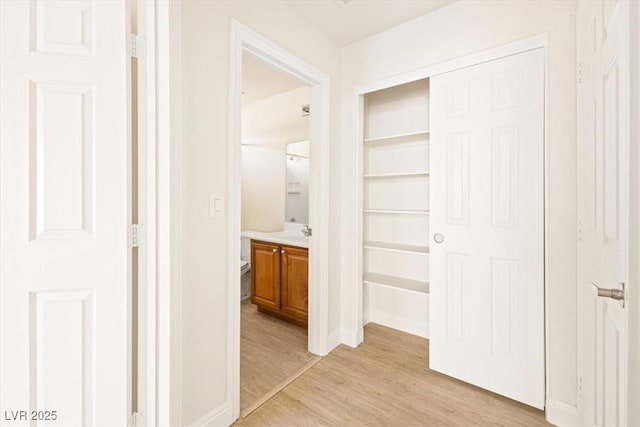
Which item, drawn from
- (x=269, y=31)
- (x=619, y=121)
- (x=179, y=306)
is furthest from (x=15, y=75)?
(x=619, y=121)

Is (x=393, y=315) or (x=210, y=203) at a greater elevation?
(x=210, y=203)

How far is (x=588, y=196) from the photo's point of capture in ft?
4.42

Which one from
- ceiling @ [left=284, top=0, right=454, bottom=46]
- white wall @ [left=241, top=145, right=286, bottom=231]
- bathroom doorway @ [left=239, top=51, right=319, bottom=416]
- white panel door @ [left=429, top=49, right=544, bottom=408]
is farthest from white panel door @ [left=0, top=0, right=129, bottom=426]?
white wall @ [left=241, top=145, right=286, bottom=231]

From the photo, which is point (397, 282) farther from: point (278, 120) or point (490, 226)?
point (278, 120)

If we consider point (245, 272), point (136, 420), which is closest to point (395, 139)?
point (245, 272)

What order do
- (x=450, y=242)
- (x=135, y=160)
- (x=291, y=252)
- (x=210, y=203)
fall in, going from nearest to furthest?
(x=135, y=160) < (x=210, y=203) < (x=450, y=242) < (x=291, y=252)

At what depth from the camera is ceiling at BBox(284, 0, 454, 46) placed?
6.55ft

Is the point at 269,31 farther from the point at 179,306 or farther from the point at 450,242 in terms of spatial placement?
the point at 450,242

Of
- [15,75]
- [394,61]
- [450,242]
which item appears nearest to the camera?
[15,75]

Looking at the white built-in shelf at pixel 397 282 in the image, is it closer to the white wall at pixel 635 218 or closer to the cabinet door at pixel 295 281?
the cabinet door at pixel 295 281

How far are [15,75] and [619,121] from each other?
206 centimetres

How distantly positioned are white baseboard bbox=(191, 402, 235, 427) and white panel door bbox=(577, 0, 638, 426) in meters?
1.65

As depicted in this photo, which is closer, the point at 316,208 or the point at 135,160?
the point at 135,160

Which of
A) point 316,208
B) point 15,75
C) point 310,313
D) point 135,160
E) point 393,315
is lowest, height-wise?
point 393,315
